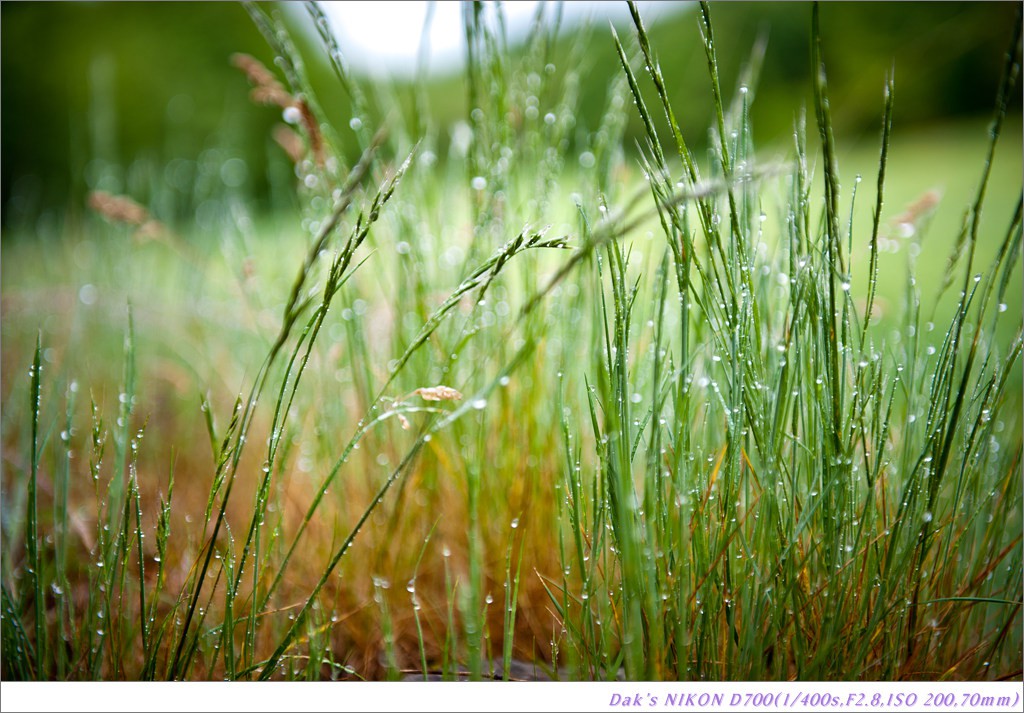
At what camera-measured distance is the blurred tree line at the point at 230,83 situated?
1.81m

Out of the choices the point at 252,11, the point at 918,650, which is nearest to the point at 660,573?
the point at 918,650

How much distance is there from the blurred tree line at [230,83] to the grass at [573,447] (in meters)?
0.36

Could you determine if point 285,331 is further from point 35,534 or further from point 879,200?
point 879,200

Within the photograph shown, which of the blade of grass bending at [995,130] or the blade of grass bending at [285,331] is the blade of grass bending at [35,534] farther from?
the blade of grass bending at [995,130]

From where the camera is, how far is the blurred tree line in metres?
1.81

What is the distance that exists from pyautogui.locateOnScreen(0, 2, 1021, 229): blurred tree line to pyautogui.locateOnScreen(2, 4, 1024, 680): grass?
1.18 ft

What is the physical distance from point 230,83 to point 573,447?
3.14 m

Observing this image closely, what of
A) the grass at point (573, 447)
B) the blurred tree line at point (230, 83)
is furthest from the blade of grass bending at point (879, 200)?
the blurred tree line at point (230, 83)

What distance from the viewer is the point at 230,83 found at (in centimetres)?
323

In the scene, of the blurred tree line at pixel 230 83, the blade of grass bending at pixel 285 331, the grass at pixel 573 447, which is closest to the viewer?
the blade of grass bending at pixel 285 331

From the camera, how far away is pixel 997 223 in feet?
6.03

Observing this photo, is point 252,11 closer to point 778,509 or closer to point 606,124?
point 606,124

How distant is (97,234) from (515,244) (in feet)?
6.07

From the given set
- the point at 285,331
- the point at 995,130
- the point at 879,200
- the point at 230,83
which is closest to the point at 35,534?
the point at 285,331
